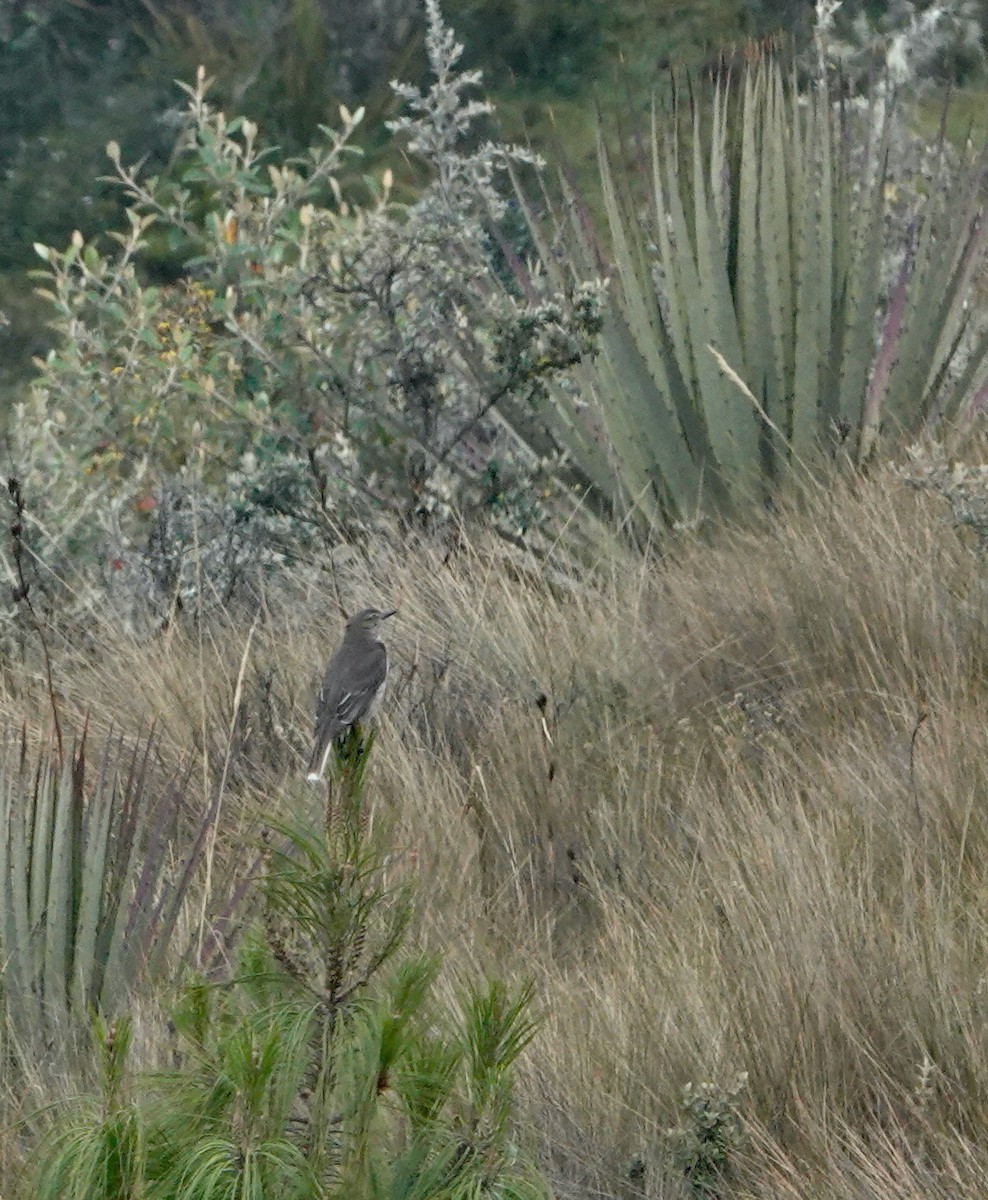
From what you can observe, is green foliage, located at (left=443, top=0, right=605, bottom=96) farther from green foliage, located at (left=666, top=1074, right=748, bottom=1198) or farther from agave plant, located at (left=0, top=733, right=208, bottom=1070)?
green foliage, located at (left=666, top=1074, right=748, bottom=1198)

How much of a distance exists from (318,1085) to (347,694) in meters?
1.78

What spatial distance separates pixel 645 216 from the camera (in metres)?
6.97

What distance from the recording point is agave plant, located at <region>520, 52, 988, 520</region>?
6035mm

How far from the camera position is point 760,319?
241 inches

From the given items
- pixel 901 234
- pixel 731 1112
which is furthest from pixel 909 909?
pixel 901 234

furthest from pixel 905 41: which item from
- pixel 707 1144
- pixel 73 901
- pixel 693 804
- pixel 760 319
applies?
pixel 707 1144

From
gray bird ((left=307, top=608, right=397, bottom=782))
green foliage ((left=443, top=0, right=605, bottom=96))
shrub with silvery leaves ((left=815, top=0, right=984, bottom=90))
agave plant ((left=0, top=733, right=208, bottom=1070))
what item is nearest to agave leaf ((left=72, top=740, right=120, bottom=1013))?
agave plant ((left=0, top=733, right=208, bottom=1070))

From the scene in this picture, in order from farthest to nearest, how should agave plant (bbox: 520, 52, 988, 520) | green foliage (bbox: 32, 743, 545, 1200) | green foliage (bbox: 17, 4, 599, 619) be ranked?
green foliage (bbox: 17, 4, 599, 619) → agave plant (bbox: 520, 52, 988, 520) → green foliage (bbox: 32, 743, 545, 1200)

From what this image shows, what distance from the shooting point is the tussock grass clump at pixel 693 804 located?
2969 mm

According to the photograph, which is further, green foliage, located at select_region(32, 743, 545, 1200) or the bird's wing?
the bird's wing

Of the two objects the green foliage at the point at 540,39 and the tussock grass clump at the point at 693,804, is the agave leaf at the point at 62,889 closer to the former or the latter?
the tussock grass clump at the point at 693,804

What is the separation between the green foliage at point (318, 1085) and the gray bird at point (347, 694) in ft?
4.63

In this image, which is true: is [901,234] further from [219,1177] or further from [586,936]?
[219,1177]

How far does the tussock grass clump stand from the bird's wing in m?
0.18
